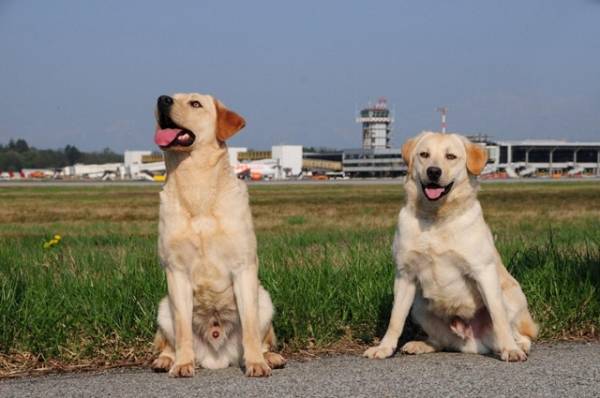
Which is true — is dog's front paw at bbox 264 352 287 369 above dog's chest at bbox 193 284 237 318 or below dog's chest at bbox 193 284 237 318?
below

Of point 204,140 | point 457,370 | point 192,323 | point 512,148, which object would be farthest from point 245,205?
point 512,148

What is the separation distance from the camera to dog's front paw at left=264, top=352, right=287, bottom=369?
5.44 meters

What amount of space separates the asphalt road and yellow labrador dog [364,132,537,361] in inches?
14.5

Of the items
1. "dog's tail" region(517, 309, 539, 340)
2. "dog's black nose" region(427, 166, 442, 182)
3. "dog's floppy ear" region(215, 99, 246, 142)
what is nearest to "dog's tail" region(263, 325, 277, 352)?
"dog's floppy ear" region(215, 99, 246, 142)

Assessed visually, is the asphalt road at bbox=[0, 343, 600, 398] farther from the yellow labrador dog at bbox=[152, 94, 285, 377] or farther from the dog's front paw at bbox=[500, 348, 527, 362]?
the yellow labrador dog at bbox=[152, 94, 285, 377]

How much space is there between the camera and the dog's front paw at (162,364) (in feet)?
17.6

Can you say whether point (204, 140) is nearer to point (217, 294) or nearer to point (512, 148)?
point (217, 294)

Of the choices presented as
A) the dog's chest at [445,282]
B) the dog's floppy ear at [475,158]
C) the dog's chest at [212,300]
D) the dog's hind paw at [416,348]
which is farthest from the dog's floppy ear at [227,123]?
the dog's hind paw at [416,348]

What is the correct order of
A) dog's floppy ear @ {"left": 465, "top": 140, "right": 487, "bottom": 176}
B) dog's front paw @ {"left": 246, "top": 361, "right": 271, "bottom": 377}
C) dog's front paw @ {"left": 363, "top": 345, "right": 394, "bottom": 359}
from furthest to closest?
dog's floppy ear @ {"left": 465, "top": 140, "right": 487, "bottom": 176}, dog's front paw @ {"left": 363, "top": 345, "right": 394, "bottom": 359}, dog's front paw @ {"left": 246, "top": 361, "right": 271, "bottom": 377}

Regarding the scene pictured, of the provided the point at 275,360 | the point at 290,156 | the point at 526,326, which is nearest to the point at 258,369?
the point at 275,360

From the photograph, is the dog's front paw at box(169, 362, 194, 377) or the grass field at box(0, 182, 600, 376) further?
the grass field at box(0, 182, 600, 376)

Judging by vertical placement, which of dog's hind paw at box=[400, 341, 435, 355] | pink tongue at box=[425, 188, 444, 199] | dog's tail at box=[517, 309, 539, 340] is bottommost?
dog's hind paw at box=[400, 341, 435, 355]

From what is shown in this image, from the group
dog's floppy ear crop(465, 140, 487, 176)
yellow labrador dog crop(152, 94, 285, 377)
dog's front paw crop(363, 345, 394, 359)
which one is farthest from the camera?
dog's floppy ear crop(465, 140, 487, 176)

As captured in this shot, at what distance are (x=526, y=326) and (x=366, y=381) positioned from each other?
6.20 feet
